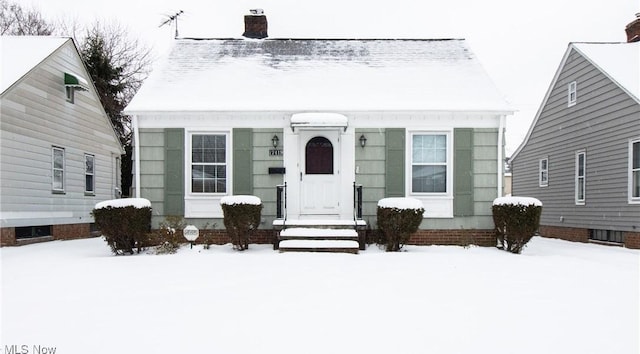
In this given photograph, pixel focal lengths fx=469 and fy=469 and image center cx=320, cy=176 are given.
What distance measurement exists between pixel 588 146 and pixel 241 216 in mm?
10312

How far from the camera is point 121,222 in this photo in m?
9.36

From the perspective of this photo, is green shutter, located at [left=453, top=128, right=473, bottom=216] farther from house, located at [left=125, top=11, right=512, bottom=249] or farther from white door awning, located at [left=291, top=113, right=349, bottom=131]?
white door awning, located at [left=291, top=113, right=349, bottom=131]

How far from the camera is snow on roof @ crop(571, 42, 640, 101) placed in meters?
11.8

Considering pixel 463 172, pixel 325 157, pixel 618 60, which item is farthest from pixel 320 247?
pixel 618 60

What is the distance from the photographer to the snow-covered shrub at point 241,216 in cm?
960

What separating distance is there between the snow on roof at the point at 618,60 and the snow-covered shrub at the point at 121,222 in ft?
38.3

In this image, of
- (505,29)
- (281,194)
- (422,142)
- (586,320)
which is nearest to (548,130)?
(422,142)

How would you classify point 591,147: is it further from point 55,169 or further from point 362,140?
point 55,169

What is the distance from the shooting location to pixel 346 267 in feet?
25.0

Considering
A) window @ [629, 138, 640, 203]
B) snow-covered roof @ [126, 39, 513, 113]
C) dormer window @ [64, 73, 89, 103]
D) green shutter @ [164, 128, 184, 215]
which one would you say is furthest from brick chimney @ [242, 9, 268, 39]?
window @ [629, 138, 640, 203]

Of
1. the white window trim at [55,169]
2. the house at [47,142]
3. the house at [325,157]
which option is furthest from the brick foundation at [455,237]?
the white window trim at [55,169]

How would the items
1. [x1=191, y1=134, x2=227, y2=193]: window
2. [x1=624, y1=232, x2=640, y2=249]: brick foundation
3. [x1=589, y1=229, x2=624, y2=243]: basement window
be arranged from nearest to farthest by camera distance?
1. [x1=191, y1=134, x2=227, y2=193]: window
2. [x1=624, y1=232, x2=640, y2=249]: brick foundation
3. [x1=589, y1=229, x2=624, y2=243]: basement window

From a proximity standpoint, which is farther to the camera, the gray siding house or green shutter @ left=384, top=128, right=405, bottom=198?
the gray siding house

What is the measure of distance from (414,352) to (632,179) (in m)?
10.6
